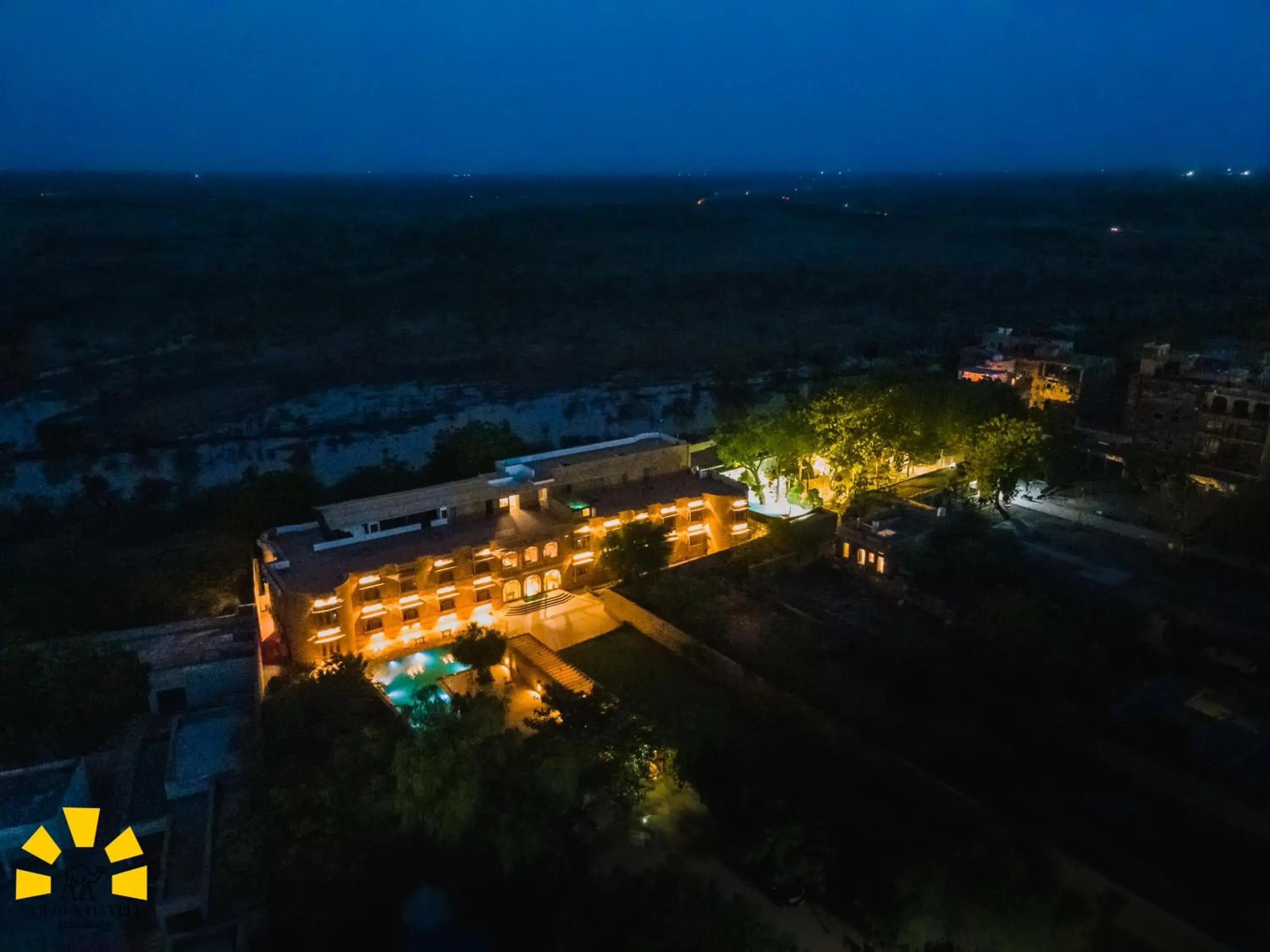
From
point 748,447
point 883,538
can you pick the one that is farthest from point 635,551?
point 748,447

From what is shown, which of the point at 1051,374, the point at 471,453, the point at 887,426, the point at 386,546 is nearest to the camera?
the point at 386,546

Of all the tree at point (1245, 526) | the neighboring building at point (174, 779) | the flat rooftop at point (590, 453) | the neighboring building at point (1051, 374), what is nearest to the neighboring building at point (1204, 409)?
the neighboring building at point (1051, 374)

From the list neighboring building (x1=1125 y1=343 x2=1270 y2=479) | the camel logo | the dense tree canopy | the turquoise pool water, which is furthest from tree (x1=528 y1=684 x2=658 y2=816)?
neighboring building (x1=1125 y1=343 x2=1270 y2=479)

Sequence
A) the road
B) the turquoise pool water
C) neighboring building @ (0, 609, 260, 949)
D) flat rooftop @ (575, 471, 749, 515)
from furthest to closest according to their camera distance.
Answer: flat rooftop @ (575, 471, 749, 515) < the road < the turquoise pool water < neighboring building @ (0, 609, 260, 949)

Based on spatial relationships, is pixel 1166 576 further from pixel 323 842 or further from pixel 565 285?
pixel 565 285

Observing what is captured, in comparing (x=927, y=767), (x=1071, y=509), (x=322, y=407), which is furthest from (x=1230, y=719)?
(x=322, y=407)

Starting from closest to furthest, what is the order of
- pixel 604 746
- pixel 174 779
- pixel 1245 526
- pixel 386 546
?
pixel 604 746
pixel 174 779
pixel 386 546
pixel 1245 526

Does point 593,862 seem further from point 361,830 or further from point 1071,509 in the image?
point 1071,509

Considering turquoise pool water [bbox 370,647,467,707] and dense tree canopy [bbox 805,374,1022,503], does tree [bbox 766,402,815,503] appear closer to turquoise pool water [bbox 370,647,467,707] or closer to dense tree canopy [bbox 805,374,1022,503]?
dense tree canopy [bbox 805,374,1022,503]
